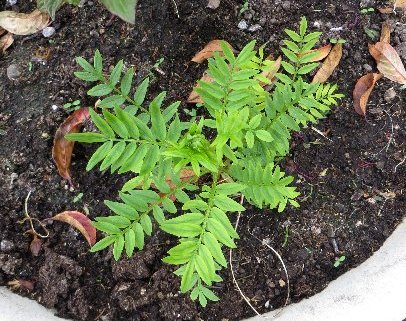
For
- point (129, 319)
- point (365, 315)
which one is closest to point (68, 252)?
point (129, 319)

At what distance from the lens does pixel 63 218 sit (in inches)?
65.9

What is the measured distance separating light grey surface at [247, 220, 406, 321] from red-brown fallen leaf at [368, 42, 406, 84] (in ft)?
1.70

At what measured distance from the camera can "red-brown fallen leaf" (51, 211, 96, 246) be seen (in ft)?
5.42

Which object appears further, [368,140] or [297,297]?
[368,140]

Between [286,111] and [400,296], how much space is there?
1.85ft

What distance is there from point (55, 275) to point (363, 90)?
1122 millimetres

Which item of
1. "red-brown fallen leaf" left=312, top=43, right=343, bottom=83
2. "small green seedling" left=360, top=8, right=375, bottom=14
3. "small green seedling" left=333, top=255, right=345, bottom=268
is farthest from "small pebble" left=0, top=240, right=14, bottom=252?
"small green seedling" left=360, top=8, right=375, bottom=14

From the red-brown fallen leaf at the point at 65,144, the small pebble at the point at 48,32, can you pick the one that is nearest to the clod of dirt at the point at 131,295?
the red-brown fallen leaf at the point at 65,144

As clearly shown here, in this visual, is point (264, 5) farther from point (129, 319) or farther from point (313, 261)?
point (129, 319)

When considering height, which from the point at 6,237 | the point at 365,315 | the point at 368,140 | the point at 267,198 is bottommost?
the point at 6,237

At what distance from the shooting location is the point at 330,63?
1.82 metres

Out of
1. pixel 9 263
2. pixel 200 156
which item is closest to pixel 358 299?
pixel 200 156

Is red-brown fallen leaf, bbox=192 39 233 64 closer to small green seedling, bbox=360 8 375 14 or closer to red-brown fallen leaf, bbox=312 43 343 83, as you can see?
red-brown fallen leaf, bbox=312 43 343 83

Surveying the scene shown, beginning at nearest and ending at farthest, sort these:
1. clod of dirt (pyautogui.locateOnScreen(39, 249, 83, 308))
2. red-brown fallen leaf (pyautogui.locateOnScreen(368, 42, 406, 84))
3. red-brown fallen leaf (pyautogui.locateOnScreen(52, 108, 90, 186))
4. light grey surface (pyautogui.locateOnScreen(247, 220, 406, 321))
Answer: light grey surface (pyautogui.locateOnScreen(247, 220, 406, 321)) < clod of dirt (pyautogui.locateOnScreen(39, 249, 83, 308)) < red-brown fallen leaf (pyautogui.locateOnScreen(52, 108, 90, 186)) < red-brown fallen leaf (pyautogui.locateOnScreen(368, 42, 406, 84))
